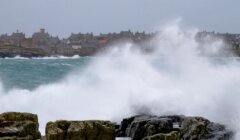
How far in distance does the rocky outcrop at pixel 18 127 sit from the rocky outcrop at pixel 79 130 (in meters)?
0.39

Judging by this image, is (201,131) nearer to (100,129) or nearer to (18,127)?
(100,129)

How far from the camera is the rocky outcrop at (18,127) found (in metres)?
8.11

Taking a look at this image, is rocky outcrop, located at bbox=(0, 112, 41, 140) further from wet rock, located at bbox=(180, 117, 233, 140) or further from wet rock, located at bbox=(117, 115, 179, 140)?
wet rock, located at bbox=(180, 117, 233, 140)

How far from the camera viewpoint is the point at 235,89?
59.8 feet

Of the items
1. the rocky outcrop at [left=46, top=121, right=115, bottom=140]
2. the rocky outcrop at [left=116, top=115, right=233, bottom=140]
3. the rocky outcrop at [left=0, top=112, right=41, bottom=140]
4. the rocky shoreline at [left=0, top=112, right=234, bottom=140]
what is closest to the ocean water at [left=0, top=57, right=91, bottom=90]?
the rocky outcrop at [left=116, top=115, right=233, bottom=140]

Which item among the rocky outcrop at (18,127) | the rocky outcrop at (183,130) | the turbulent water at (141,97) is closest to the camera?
the rocky outcrop at (18,127)

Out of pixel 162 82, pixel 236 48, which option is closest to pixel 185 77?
pixel 162 82

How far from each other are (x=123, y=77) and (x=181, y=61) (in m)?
8.24

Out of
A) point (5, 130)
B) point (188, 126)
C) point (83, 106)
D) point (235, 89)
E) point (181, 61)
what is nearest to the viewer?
point (5, 130)

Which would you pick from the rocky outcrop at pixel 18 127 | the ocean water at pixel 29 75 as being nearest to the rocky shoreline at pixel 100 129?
the rocky outcrop at pixel 18 127

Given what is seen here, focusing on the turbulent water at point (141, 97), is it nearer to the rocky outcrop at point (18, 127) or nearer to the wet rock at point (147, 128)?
the wet rock at point (147, 128)

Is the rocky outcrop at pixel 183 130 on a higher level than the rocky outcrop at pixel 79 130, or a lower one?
lower

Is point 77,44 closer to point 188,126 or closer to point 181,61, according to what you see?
point 181,61

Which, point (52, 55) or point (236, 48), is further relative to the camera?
point (52, 55)
